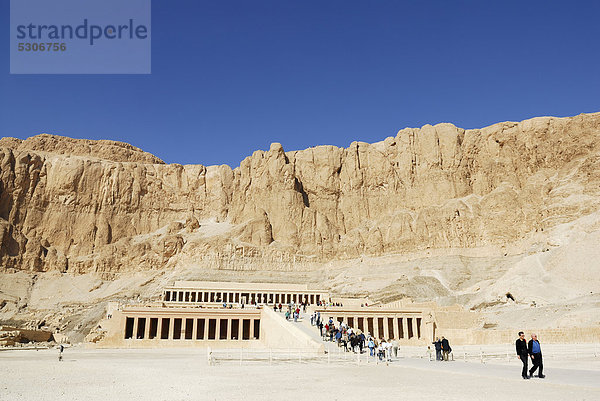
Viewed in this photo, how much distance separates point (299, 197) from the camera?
135125mm

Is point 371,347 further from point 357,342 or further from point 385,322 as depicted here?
point 385,322

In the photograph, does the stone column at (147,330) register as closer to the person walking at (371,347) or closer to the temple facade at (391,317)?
the temple facade at (391,317)

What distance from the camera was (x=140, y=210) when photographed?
139m

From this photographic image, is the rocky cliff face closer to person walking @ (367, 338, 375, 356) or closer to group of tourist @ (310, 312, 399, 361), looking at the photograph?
group of tourist @ (310, 312, 399, 361)

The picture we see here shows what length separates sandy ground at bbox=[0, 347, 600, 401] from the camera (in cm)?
1404

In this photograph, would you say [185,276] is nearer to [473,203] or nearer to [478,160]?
[473,203]

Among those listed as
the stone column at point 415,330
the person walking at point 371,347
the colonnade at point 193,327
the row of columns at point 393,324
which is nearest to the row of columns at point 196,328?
the colonnade at point 193,327

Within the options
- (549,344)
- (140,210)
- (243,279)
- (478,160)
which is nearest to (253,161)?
(140,210)

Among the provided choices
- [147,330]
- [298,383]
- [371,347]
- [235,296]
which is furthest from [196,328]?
[235,296]

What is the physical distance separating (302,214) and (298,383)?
115 m

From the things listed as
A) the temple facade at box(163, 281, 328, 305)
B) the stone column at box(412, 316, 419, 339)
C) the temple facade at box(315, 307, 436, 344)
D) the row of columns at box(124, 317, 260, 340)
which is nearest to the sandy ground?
the row of columns at box(124, 317, 260, 340)

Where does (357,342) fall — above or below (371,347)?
above

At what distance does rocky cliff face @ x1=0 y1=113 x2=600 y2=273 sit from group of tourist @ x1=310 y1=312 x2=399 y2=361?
249 feet

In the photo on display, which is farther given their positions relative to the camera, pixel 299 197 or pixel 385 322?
pixel 299 197
